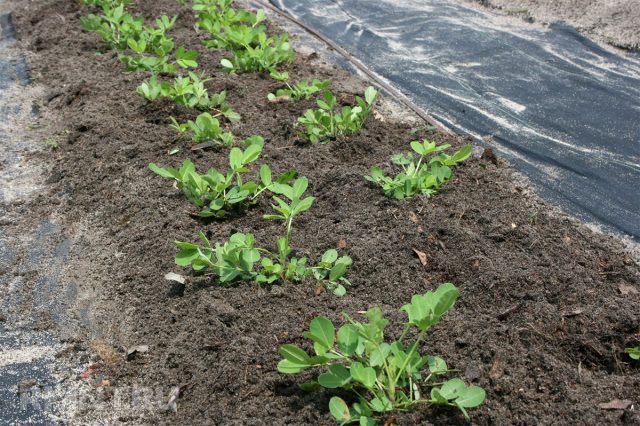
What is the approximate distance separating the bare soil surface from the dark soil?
86.8 inches

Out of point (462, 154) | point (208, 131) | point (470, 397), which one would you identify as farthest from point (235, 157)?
point (470, 397)

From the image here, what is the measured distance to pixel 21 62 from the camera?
4.89m

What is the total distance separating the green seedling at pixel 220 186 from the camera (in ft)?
9.19

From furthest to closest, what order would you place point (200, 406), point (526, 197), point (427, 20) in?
point (427, 20) < point (526, 197) < point (200, 406)

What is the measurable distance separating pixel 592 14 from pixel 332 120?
10.1 feet

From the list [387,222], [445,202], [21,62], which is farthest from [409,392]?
[21,62]

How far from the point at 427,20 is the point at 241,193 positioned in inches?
121

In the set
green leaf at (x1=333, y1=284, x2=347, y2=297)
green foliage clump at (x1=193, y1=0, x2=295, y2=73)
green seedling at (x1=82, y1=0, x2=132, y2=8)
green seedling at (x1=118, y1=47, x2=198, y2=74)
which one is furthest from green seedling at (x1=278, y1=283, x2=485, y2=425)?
green seedling at (x1=82, y1=0, x2=132, y2=8)

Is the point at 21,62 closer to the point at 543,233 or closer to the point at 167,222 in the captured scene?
the point at 167,222

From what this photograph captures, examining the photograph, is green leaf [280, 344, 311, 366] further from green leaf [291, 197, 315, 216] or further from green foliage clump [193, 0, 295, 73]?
green foliage clump [193, 0, 295, 73]

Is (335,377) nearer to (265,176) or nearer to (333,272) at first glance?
(333,272)

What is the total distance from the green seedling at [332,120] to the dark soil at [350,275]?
0.32ft

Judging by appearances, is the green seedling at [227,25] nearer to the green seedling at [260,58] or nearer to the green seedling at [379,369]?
the green seedling at [260,58]

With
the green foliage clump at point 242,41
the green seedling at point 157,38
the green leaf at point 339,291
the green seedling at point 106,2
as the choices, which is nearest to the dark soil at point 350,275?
the green leaf at point 339,291
